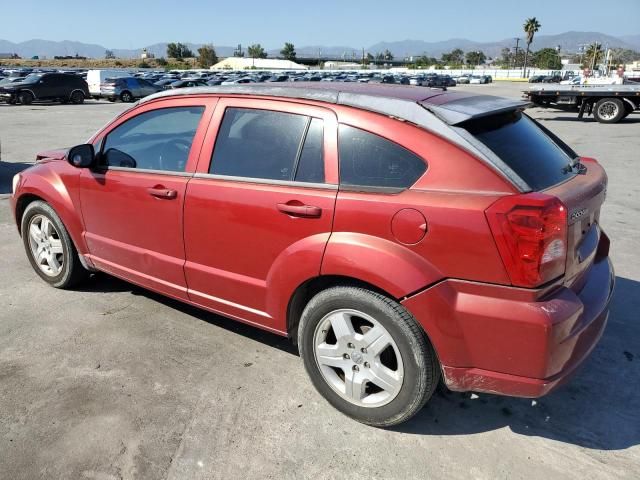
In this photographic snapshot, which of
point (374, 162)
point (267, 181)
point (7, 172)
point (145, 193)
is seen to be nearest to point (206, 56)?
point (7, 172)

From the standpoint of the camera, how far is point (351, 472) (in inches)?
100.0

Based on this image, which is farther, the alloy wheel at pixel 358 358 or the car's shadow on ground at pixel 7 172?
the car's shadow on ground at pixel 7 172

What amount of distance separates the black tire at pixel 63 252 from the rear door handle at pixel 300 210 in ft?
7.80

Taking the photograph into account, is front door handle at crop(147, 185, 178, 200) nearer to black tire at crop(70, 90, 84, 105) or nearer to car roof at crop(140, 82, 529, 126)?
car roof at crop(140, 82, 529, 126)

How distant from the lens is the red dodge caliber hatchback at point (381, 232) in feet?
7.78

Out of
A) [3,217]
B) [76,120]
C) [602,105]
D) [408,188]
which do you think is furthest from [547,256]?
[76,120]

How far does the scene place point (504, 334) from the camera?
237 cm

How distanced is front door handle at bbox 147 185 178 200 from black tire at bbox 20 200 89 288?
1.30 metres

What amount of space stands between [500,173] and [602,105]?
63.4 feet

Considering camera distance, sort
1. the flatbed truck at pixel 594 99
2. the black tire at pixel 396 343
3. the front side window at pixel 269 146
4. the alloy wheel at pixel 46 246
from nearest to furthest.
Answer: the black tire at pixel 396 343 → the front side window at pixel 269 146 → the alloy wheel at pixel 46 246 → the flatbed truck at pixel 594 99

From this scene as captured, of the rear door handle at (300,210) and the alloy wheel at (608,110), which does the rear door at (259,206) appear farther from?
the alloy wheel at (608,110)

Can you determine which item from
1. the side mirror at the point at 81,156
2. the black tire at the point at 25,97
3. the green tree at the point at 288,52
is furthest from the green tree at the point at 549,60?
the side mirror at the point at 81,156

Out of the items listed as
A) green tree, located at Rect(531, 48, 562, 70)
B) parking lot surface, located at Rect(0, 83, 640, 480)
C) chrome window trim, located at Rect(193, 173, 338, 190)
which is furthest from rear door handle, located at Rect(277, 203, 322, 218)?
green tree, located at Rect(531, 48, 562, 70)

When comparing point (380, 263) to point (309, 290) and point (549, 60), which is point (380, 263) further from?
point (549, 60)
